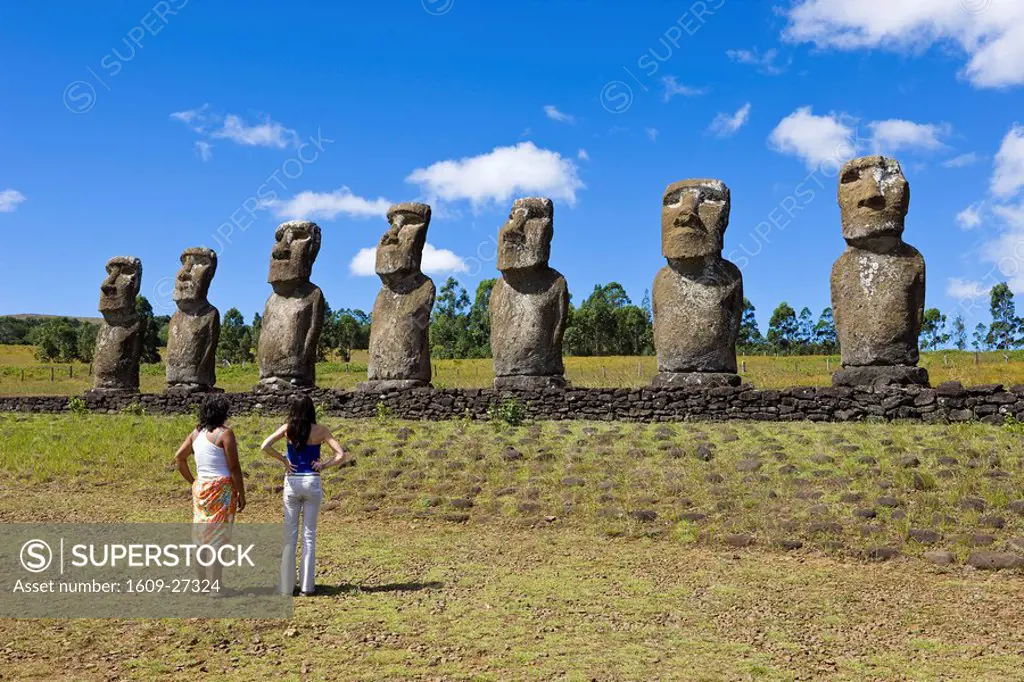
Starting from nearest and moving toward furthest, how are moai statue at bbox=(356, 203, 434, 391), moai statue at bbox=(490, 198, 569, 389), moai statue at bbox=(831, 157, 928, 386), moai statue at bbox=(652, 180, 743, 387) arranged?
1. moai statue at bbox=(831, 157, 928, 386)
2. moai statue at bbox=(652, 180, 743, 387)
3. moai statue at bbox=(490, 198, 569, 389)
4. moai statue at bbox=(356, 203, 434, 391)

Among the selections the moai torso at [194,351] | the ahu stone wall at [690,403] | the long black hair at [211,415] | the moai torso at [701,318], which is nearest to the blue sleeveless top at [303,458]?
the long black hair at [211,415]

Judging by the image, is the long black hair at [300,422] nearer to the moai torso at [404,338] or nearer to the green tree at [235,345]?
the moai torso at [404,338]

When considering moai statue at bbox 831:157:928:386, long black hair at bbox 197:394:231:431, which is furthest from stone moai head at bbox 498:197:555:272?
long black hair at bbox 197:394:231:431

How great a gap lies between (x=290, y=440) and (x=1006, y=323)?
74449 millimetres

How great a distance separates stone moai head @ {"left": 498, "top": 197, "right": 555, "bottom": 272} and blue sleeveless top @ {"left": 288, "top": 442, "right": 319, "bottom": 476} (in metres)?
9.61

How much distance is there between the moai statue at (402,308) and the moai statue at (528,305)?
1.57 metres

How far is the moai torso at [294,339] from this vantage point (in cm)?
1789

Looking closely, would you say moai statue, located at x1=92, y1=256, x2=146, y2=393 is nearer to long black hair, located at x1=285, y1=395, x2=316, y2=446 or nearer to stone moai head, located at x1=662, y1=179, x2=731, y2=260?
stone moai head, located at x1=662, y1=179, x2=731, y2=260

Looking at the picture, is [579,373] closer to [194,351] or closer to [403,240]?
[194,351]

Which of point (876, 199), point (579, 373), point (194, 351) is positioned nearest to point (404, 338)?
point (194, 351)

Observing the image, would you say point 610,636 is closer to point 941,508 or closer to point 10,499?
point 941,508

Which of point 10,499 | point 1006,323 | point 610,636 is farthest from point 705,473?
point 1006,323

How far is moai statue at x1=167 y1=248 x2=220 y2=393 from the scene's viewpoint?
19359 mm

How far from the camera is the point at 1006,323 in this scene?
228ft
